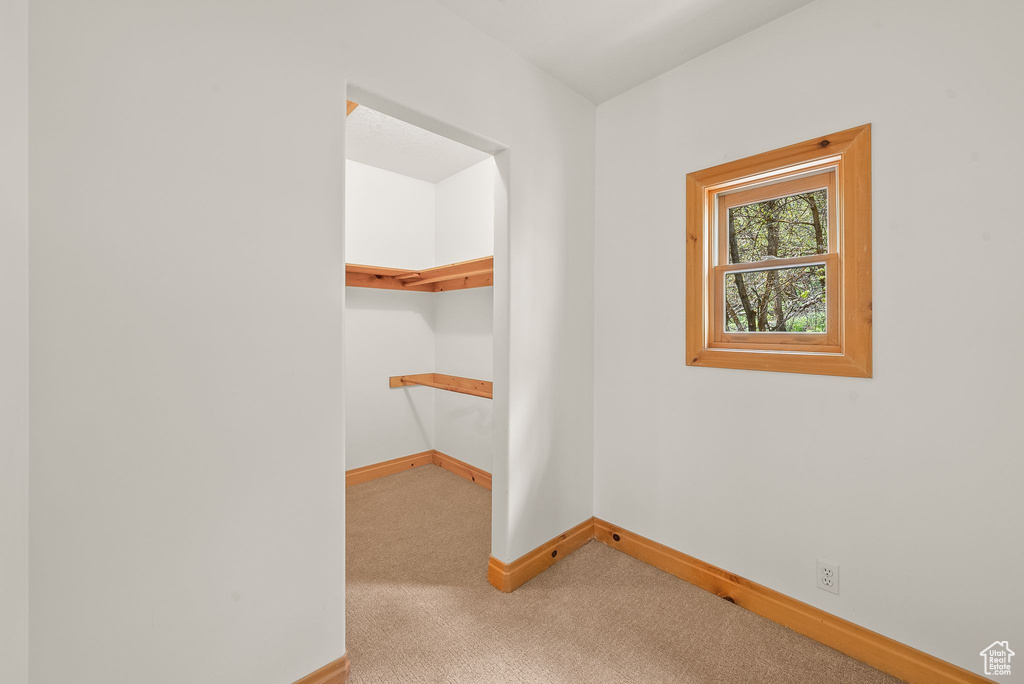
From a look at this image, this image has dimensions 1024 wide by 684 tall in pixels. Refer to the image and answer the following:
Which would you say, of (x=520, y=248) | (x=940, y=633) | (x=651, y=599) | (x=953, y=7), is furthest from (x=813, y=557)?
(x=953, y=7)

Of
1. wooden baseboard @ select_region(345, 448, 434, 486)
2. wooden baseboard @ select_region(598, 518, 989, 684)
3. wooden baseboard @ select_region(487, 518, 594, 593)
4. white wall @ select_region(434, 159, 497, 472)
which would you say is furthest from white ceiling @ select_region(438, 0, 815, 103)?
wooden baseboard @ select_region(345, 448, 434, 486)

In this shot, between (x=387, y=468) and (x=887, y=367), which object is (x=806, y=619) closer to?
→ (x=887, y=367)

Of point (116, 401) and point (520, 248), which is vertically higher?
point (520, 248)

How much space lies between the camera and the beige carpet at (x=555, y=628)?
157 centimetres

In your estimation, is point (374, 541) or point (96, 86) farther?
point (374, 541)

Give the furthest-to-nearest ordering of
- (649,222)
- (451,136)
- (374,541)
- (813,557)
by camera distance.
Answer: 1. (374,541)
2. (649,222)
3. (451,136)
4. (813,557)

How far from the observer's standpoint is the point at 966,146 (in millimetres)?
1431

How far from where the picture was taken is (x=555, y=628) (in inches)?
71.3

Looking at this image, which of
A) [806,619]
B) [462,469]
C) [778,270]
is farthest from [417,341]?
[806,619]

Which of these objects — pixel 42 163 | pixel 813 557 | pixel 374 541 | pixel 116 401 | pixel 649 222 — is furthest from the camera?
pixel 374 541

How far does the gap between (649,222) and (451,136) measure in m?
1.14

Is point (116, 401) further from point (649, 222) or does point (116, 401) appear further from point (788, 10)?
point (788, 10)

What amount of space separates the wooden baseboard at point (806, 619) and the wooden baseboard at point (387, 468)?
6.86 ft

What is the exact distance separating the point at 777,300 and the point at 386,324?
2946mm
